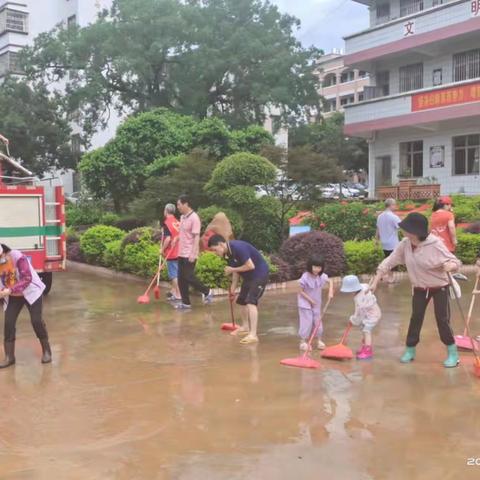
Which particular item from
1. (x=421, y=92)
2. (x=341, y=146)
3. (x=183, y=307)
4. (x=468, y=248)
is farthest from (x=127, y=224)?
(x=341, y=146)

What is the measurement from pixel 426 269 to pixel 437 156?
20.8 meters

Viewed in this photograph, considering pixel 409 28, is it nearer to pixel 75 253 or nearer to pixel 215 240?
pixel 75 253

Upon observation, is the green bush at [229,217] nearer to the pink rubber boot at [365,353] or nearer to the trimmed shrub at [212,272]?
the trimmed shrub at [212,272]

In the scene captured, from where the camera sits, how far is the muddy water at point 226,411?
386cm

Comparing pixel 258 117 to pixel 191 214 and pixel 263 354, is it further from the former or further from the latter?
pixel 263 354

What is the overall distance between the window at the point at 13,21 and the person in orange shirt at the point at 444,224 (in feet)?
129

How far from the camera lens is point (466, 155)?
954 inches

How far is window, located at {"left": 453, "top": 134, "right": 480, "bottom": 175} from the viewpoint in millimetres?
23875

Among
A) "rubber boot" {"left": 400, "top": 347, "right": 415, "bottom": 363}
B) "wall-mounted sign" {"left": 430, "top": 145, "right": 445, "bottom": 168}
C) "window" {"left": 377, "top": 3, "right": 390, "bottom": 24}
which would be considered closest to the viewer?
"rubber boot" {"left": 400, "top": 347, "right": 415, "bottom": 363}

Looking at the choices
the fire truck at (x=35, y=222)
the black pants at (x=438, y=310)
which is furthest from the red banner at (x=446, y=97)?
the black pants at (x=438, y=310)

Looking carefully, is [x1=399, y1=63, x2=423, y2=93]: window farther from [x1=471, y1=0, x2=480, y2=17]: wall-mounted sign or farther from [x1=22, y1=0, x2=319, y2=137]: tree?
[x1=22, y1=0, x2=319, y2=137]: tree

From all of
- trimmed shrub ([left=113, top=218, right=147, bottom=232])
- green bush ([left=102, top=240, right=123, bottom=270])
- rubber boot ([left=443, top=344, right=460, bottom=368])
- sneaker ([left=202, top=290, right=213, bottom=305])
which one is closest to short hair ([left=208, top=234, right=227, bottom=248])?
rubber boot ([left=443, top=344, right=460, bottom=368])

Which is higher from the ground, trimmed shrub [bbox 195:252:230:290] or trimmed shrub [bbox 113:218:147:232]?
trimmed shrub [bbox 113:218:147:232]

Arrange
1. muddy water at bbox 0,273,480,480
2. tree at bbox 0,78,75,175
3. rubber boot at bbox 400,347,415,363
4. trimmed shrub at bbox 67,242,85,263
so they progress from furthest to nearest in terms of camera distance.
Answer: tree at bbox 0,78,75,175
trimmed shrub at bbox 67,242,85,263
rubber boot at bbox 400,347,415,363
muddy water at bbox 0,273,480,480
